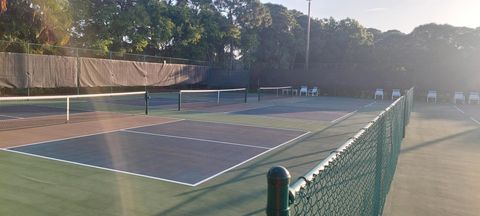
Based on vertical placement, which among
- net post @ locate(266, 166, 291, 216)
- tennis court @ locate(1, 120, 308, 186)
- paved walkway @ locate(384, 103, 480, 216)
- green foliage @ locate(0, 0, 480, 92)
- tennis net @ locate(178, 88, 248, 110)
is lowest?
paved walkway @ locate(384, 103, 480, 216)

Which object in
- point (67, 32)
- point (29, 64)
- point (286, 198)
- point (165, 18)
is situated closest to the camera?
point (286, 198)

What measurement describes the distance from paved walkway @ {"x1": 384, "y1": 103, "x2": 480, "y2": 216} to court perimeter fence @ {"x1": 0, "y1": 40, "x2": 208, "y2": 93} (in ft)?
59.3

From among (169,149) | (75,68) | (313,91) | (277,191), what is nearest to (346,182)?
(277,191)

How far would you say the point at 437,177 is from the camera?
7188 mm

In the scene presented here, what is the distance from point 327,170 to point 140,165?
5.38m

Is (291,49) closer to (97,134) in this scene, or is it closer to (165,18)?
(165,18)

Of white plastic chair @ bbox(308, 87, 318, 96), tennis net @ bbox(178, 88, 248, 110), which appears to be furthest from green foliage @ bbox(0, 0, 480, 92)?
tennis net @ bbox(178, 88, 248, 110)

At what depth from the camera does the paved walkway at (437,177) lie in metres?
5.57

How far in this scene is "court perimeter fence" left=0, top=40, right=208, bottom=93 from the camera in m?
20.6

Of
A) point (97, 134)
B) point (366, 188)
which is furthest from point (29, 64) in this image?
point (366, 188)

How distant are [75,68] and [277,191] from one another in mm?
24501

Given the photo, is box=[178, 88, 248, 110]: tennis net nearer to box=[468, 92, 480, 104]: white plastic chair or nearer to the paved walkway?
the paved walkway

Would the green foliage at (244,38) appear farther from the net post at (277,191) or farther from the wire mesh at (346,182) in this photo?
the net post at (277,191)

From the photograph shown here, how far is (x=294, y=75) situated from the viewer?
3638 centimetres
